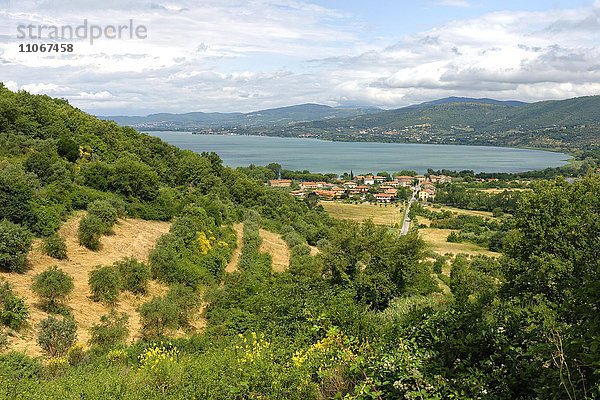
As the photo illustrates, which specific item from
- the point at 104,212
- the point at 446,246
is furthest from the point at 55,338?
the point at 446,246

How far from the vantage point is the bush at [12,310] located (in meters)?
9.56

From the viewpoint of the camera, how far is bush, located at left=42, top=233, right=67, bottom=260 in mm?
13716

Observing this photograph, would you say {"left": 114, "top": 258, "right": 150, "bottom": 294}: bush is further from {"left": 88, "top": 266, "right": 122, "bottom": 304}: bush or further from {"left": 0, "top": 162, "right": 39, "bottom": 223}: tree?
{"left": 0, "top": 162, "right": 39, "bottom": 223}: tree

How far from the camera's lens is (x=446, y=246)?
139 feet

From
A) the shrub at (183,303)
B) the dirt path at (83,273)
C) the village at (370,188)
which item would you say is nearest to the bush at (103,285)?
the dirt path at (83,273)

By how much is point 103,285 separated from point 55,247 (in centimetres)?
274

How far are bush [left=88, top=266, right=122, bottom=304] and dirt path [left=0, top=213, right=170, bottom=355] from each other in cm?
22

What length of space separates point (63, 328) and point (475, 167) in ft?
377

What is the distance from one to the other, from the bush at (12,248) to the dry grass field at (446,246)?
34.3m

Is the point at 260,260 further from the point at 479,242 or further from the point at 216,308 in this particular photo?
the point at 479,242

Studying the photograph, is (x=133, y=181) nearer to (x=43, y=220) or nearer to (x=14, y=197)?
(x=43, y=220)

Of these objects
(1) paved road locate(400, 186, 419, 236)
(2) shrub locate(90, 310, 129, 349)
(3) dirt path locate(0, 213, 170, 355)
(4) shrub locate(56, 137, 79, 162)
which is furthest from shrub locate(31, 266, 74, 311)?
(1) paved road locate(400, 186, 419, 236)

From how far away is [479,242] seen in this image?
44938 millimetres

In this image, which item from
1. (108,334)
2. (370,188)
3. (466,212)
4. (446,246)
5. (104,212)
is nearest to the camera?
(108,334)
